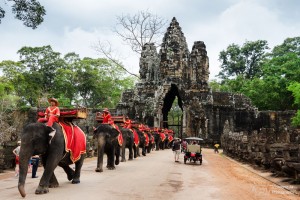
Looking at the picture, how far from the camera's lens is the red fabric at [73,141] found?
895 centimetres

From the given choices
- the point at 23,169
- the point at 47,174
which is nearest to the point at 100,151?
the point at 47,174

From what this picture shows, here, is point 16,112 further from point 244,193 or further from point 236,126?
point 244,193

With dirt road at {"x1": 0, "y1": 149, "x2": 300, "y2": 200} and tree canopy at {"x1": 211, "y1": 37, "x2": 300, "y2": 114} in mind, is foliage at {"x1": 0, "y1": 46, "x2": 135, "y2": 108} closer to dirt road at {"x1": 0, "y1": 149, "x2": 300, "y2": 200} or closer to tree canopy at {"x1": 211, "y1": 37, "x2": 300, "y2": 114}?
tree canopy at {"x1": 211, "y1": 37, "x2": 300, "y2": 114}

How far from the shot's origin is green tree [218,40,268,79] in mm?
63406

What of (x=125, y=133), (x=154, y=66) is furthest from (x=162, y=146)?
(x=125, y=133)

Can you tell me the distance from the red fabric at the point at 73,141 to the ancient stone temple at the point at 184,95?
3175 centimetres

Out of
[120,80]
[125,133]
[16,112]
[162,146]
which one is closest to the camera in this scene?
[125,133]

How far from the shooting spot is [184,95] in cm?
4275

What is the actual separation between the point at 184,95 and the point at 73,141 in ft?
112

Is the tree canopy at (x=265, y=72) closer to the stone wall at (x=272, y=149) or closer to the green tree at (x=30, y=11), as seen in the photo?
the stone wall at (x=272, y=149)

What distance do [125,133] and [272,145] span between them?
766cm

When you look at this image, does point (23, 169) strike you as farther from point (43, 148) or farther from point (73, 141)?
point (73, 141)

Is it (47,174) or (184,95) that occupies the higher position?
(184,95)

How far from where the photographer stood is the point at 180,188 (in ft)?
32.7
